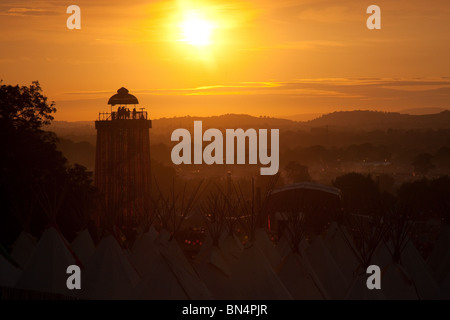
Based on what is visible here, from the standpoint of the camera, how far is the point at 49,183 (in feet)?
82.2

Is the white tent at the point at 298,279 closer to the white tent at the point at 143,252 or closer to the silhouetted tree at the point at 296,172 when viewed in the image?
the white tent at the point at 143,252

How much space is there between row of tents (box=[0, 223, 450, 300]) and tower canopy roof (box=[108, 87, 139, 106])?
18.0m

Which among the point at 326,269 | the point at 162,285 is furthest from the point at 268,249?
the point at 162,285

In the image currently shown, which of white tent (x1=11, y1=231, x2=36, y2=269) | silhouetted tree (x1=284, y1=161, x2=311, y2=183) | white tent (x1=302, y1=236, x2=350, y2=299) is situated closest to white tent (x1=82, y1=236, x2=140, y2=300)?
white tent (x1=11, y1=231, x2=36, y2=269)

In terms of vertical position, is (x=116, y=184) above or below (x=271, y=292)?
above

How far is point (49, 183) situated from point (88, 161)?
98.1 m

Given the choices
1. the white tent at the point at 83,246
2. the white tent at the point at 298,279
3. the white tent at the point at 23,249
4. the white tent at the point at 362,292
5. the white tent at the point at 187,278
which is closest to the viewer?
the white tent at the point at 187,278

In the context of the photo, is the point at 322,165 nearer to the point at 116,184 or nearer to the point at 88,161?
the point at 88,161

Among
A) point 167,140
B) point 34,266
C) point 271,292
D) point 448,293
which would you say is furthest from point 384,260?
point 167,140

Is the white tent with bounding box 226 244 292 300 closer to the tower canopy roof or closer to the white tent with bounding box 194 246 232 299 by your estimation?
the white tent with bounding box 194 246 232 299

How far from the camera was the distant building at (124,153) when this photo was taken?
135ft

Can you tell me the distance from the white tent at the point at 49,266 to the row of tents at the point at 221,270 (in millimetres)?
24

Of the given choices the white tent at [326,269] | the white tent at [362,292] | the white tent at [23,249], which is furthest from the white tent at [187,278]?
the white tent at [23,249]

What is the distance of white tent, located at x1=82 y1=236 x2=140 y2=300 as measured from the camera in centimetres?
1708
